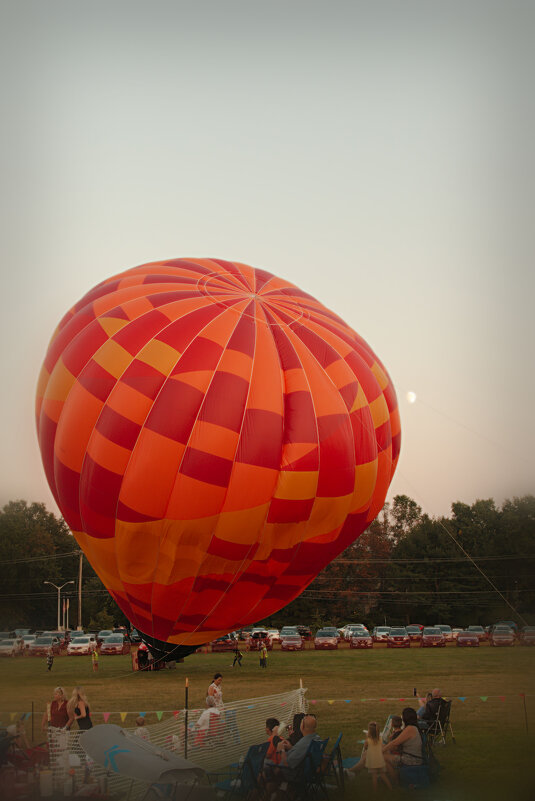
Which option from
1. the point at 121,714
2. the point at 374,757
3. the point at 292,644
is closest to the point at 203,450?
the point at 374,757

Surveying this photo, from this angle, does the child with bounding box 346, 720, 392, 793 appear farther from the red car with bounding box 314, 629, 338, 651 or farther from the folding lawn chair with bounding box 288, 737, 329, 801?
the red car with bounding box 314, 629, 338, 651

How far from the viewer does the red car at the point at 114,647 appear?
26.3 meters

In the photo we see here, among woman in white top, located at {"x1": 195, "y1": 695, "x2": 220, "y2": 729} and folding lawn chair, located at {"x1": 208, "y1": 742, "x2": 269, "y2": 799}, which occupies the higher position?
woman in white top, located at {"x1": 195, "y1": 695, "x2": 220, "y2": 729}

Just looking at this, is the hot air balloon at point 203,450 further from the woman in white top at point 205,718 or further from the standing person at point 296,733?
the standing person at point 296,733

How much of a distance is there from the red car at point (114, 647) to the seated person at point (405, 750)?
20707 millimetres

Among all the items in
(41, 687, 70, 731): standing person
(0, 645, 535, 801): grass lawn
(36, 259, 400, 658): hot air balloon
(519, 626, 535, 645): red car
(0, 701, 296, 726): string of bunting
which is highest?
(36, 259, 400, 658): hot air balloon

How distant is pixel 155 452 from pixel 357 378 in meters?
3.15

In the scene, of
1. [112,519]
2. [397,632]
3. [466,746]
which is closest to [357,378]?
[112,519]

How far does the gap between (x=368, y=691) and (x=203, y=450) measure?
24.7 ft

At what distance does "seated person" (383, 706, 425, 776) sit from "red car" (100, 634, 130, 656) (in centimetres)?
2071

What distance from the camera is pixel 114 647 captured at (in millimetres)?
26516

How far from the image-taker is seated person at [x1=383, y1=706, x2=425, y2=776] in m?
7.26

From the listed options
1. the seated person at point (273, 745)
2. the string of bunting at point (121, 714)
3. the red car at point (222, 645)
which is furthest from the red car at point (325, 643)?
the seated person at point (273, 745)

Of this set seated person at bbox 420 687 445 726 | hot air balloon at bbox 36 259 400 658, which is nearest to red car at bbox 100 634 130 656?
hot air balloon at bbox 36 259 400 658
